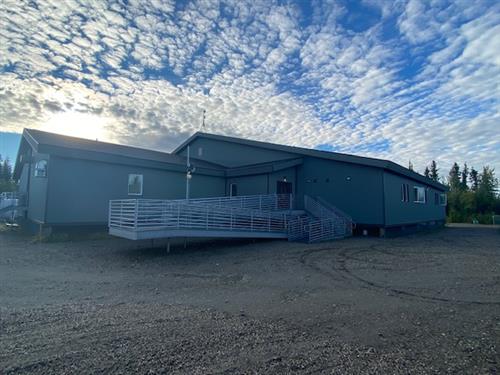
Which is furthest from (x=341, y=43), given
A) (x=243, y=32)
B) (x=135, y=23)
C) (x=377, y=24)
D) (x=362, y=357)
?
(x=362, y=357)

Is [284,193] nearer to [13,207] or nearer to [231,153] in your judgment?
[231,153]

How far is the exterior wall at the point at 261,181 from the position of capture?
16.5 m

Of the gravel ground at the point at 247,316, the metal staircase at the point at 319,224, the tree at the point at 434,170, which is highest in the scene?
the tree at the point at 434,170

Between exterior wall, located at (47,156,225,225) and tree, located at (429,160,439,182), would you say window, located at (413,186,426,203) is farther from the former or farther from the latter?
tree, located at (429,160,439,182)

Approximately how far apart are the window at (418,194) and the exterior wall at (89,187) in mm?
15351

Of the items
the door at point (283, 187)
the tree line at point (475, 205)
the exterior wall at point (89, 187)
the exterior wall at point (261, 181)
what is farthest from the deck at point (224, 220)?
the tree line at point (475, 205)

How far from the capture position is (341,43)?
1125 centimetres

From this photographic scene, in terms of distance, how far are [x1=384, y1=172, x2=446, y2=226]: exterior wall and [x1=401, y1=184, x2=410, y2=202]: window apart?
19cm

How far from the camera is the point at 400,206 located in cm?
1612

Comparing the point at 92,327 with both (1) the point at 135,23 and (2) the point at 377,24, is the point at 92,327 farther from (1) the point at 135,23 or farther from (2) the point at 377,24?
(2) the point at 377,24

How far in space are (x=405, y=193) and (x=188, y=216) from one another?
43.9ft

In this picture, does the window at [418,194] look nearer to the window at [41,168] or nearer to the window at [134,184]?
the window at [134,184]

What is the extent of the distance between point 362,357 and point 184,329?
7.05ft

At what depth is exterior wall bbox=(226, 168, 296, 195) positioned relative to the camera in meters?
16.5
